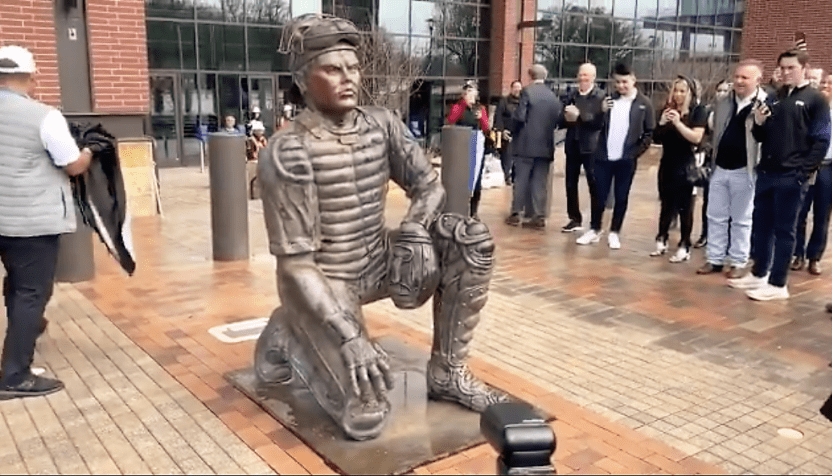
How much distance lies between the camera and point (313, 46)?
136 inches

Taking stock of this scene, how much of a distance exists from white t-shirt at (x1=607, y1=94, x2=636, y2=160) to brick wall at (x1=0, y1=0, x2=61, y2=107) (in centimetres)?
653

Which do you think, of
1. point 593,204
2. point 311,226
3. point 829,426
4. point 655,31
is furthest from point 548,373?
point 655,31

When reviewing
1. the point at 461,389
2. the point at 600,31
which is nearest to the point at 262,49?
the point at 600,31

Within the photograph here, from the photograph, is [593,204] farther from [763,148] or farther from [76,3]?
[76,3]

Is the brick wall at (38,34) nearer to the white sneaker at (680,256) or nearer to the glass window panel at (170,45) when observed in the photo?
the white sneaker at (680,256)

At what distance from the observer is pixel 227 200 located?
7391 millimetres

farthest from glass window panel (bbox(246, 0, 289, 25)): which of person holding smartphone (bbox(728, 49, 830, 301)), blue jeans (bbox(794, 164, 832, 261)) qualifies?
person holding smartphone (bbox(728, 49, 830, 301))

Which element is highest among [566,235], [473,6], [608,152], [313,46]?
[473,6]

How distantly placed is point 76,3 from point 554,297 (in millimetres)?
6998

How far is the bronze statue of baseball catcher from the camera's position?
342cm

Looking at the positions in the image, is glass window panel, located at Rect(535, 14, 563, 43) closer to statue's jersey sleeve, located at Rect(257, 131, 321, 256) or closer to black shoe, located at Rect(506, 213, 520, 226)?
black shoe, located at Rect(506, 213, 520, 226)

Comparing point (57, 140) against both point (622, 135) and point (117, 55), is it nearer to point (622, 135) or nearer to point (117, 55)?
point (622, 135)

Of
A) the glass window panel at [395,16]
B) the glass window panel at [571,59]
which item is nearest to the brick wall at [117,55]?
the glass window panel at [395,16]

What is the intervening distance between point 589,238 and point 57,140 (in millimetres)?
5897
